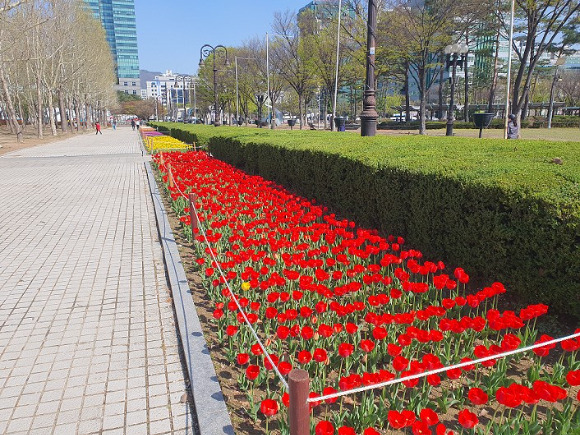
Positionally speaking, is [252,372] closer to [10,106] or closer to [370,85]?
[370,85]

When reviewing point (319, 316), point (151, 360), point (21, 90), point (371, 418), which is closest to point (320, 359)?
point (371, 418)

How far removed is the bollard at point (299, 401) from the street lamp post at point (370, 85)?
9.47m

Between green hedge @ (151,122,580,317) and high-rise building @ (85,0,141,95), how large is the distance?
18386 centimetres

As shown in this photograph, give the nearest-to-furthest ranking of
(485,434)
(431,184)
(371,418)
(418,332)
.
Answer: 1. (485,434)
2. (371,418)
3. (418,332)
4. (431,184)

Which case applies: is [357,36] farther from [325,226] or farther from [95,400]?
[95,400]

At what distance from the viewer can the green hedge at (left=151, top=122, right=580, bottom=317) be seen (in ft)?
11.0

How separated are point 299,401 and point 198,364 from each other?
5.84 feet

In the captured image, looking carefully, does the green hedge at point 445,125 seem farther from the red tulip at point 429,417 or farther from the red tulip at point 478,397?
the red tulip at point 429,417

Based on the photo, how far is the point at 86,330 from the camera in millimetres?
4141

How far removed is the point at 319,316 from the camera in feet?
12.6

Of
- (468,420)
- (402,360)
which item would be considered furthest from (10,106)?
(468,420)

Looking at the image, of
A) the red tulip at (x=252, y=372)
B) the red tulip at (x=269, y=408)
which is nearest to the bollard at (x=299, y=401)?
the red tulip at (x=269, y=408)

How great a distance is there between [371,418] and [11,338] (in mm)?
3416

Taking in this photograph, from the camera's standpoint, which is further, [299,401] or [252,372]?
[252,372]
